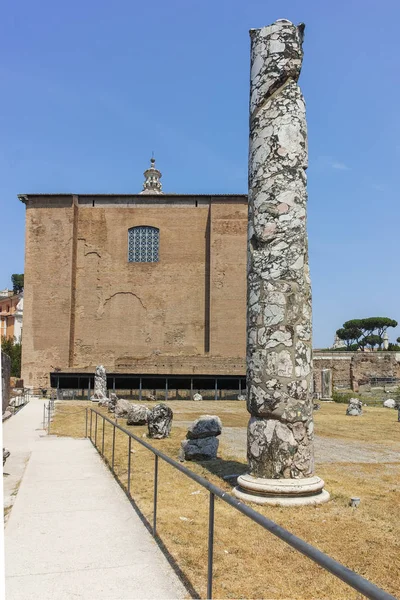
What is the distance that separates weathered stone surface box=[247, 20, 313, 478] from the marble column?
12 mm

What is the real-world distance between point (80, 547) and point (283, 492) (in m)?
2.58

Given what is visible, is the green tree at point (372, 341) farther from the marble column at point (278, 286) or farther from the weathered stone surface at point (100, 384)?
the marble column at point (278, 286)

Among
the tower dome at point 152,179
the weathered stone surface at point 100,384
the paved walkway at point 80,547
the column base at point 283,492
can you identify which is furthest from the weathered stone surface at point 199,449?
the tower dome at point 152,179

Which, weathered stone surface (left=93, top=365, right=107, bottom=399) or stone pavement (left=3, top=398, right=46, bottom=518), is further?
weathered stone surface (left=93, top=365, right=107, bottom=399)

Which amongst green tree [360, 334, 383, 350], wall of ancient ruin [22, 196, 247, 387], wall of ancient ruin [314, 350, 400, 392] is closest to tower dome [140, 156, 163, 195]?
wall of ancient ruin [22, 196, 247, 387]

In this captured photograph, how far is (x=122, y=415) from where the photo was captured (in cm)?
1797

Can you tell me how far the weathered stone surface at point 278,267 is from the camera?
6.46 metres

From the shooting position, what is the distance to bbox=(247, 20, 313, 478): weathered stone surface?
21.2ft

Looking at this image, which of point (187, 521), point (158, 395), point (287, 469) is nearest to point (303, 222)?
point (287, 469)

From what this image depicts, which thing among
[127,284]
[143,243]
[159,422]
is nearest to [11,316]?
[127,284]

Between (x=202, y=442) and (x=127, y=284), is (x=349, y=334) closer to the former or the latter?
(x=127, y=284)

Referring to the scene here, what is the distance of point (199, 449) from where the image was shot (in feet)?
30.1

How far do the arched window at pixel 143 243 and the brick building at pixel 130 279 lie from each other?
0.07m

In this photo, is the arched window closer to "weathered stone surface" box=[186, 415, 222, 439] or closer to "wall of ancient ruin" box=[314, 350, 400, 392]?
"wall of ancient ruin" box=[314, 350, 400, 392]
